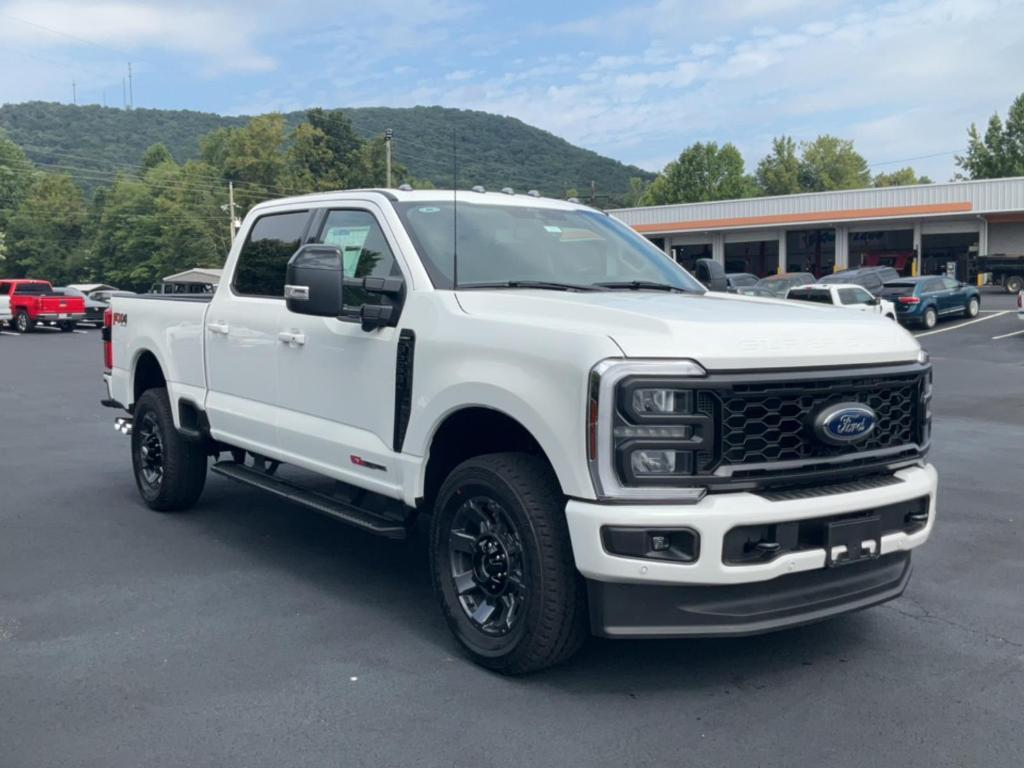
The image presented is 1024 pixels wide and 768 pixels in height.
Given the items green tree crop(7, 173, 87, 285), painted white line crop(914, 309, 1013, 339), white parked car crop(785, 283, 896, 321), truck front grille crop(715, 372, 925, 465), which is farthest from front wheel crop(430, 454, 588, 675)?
green tree crop(7, 173, 87, 285)

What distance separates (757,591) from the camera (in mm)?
4094

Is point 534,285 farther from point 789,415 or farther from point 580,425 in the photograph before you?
point 789,415

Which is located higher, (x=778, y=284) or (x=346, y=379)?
(x=778, y=284)

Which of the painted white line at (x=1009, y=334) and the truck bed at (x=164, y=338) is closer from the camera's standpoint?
the truck bed at (x=164, y=338)

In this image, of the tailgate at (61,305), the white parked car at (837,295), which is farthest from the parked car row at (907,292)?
the tailgate at (61,305)

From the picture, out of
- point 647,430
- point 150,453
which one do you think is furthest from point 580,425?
point 150,453

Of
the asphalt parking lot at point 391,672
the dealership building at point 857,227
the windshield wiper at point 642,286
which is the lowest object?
the asphalt parking lot at point 391,672

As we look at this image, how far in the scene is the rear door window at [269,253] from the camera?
243 inches

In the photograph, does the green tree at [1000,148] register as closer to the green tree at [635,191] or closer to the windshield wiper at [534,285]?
the green tree at [635,191]

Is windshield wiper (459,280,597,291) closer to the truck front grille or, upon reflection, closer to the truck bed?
the truck front grille

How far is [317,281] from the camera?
491 cm

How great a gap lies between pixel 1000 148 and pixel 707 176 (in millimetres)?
25456

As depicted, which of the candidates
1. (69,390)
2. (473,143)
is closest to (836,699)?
(473,143)

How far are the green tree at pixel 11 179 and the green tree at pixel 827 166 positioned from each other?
249 feet
